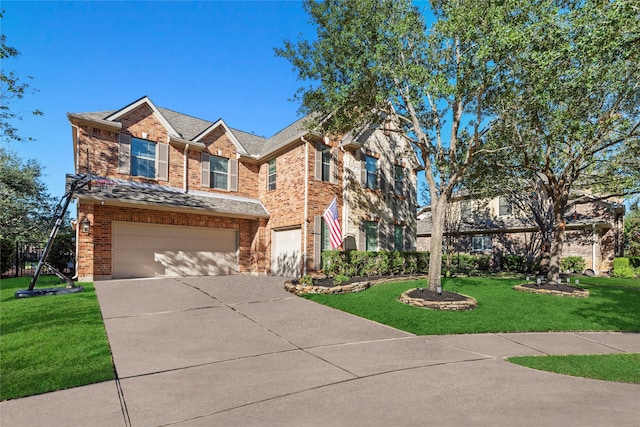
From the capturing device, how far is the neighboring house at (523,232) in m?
22.2

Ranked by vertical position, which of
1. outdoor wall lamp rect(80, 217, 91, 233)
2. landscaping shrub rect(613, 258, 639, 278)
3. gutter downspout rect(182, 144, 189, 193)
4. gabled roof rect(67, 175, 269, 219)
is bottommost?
landscaping shrub rect(613, 258, 639, 278)

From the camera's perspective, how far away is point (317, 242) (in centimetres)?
1541

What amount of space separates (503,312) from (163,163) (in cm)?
1520

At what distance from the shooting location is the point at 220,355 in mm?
5703

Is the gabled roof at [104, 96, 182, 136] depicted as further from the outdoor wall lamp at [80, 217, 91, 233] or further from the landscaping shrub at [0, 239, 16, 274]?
the landscaping shrub at [0, 239, 16, 274]

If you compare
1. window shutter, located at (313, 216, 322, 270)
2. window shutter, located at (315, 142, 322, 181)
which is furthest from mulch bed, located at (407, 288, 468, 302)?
window shutter, located at (315, 142, 322, 181)

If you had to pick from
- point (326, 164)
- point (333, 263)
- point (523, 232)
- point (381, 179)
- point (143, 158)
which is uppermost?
point (143, 158)

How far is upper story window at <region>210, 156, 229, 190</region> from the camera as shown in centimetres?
1750

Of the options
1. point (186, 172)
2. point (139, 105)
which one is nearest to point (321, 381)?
point (186, 172)

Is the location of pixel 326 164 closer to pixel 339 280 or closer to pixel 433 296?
pixel 339 280

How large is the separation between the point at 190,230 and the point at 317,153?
23.6ft

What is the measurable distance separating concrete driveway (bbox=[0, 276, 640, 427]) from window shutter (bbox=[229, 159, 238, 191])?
412 inches

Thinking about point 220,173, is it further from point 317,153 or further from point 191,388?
point 191,388

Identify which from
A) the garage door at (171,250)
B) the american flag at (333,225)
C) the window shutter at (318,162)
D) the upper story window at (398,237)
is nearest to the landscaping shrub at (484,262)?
the upper story window at (398,237)
